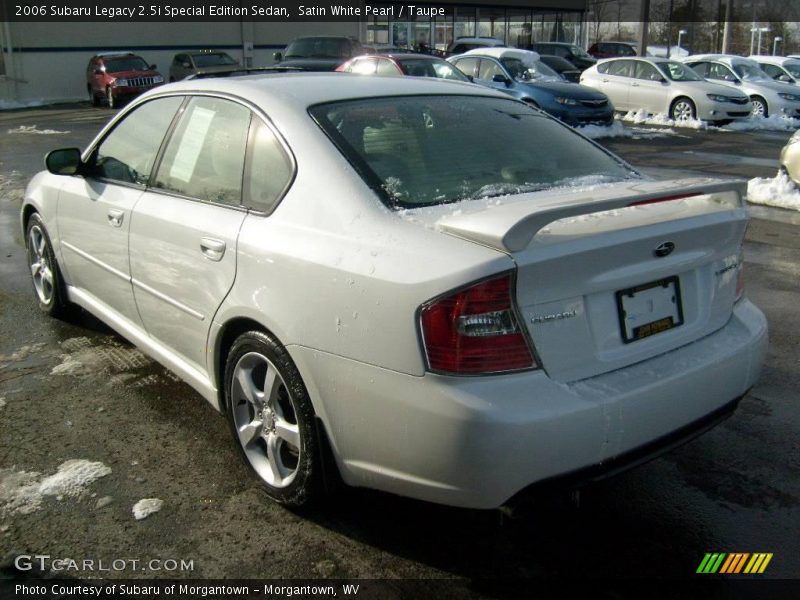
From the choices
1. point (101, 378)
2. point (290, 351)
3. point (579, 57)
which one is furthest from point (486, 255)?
point (579, 57)

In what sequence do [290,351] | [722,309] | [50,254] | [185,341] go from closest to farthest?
1. [290,351]
2. [722,309]
3. [185,341]
4. [50,254]

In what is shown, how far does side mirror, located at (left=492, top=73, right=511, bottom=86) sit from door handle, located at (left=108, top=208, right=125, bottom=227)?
14.3 metres

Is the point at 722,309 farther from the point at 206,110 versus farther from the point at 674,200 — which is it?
the point at 206,110

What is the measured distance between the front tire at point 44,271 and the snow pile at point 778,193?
771cm

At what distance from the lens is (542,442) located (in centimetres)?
247

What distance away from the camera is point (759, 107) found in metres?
20.5

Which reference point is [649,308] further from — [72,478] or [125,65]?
[125,65]

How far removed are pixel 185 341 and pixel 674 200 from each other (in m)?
2.09

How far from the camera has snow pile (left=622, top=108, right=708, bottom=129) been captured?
1891 cm

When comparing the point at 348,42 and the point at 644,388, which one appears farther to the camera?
the point at 348,42

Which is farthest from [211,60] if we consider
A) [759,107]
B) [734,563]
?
[734,563]

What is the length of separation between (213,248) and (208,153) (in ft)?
1.86

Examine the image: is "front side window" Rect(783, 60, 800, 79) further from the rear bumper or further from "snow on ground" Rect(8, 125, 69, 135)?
the rear bumper

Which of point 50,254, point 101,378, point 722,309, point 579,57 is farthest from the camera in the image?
point 579,57
